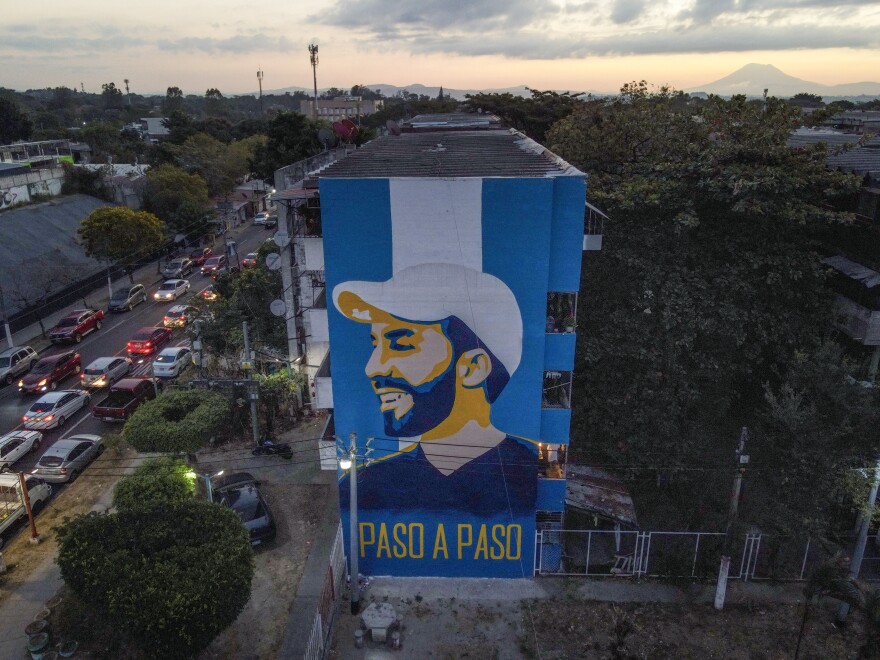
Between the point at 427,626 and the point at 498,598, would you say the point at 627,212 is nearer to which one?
the point at 498,598

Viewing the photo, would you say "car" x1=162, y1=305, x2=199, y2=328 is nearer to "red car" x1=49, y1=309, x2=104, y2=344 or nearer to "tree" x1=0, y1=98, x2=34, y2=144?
"red car" x1=49, y1=309, x2=104, y2=344

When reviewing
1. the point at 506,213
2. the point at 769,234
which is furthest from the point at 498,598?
the point at 769,234

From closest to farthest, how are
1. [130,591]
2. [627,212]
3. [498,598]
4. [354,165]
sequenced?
[130,591]
[498,598]
[354,165]
[627,212]

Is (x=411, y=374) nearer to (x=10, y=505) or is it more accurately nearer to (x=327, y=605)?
(x=327, y=605)

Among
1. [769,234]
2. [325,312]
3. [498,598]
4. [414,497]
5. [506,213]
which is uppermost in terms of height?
[506,213]

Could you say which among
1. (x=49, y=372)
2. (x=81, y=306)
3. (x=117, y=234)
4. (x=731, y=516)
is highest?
(x=117, y=234)

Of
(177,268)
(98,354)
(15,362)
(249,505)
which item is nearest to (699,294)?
(249,505)

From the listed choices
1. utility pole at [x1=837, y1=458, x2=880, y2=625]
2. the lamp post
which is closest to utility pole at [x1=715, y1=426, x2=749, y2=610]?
utility pole at [x1=837, y1=458, x2=880, y2=625]
